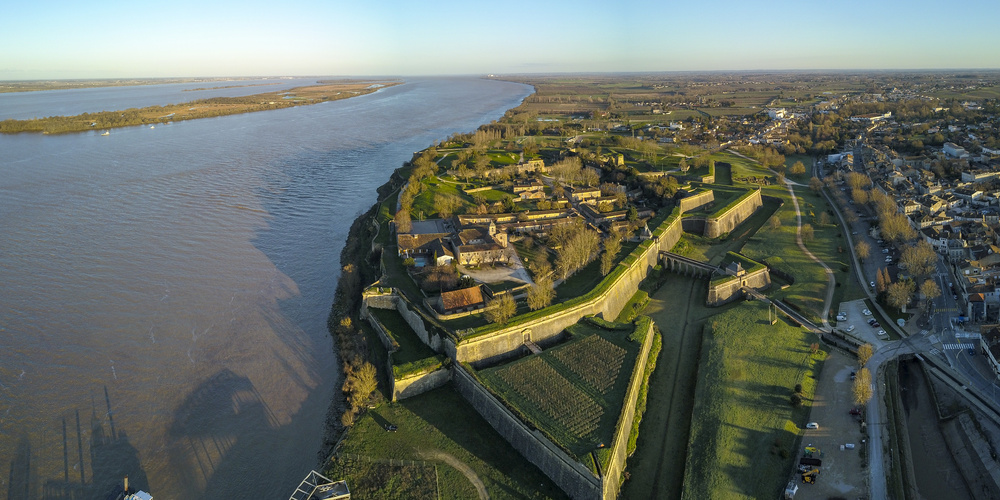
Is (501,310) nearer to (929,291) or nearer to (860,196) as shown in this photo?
(929,291)

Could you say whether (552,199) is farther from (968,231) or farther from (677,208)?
(968,231)

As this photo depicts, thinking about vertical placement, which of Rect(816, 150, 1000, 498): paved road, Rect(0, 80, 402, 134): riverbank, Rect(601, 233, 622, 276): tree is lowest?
Rect(816, 150, 1000, 498): paved road

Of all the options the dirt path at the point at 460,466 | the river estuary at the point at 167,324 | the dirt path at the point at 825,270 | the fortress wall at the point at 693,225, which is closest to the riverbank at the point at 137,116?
the river estuary at the point at 167,324

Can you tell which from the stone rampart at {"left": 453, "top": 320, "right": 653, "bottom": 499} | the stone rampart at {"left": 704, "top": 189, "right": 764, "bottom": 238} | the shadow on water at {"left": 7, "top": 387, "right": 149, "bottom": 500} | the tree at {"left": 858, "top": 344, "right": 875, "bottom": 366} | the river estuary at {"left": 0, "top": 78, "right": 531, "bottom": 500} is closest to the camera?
the stone rampart at {"left": 453, "top": 320, "right": 653, "bottom": 499}

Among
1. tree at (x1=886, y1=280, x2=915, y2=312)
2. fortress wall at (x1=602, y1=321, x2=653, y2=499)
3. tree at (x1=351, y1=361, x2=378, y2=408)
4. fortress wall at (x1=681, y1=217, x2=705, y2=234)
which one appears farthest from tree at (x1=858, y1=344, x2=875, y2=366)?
tree at (x1=351, y1=361, x2=378, y2=408)

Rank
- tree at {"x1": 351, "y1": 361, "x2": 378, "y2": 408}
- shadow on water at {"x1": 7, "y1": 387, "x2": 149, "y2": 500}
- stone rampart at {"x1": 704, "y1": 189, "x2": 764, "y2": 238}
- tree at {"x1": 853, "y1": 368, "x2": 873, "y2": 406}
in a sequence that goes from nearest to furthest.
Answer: shadow on water at {"x1": 7, "y1": 387, "x2": 149, "y2": 500}, tree at {"x1": 853, "y1": 368, "x2": 873, "y2": 406}, tree at {"x1": 351, "y1": 361, "x2": 378, "y2": 408}, stone rampart at {"x1": 704, "y1": 189, "x2": 764, "y2": 238}

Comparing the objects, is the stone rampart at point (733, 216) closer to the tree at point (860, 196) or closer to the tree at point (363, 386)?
the tree at point (860, 196)

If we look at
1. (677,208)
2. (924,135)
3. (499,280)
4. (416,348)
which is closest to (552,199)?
(677,208)

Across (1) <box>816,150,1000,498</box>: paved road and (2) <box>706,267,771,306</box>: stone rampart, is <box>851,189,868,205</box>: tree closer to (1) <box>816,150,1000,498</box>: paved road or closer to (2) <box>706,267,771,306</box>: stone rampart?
(1) <box>816,150,1000,498</box>: paved road
